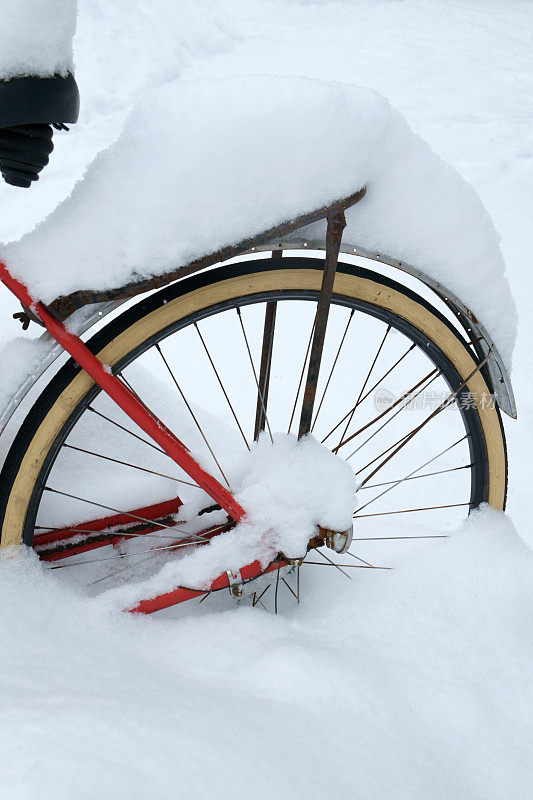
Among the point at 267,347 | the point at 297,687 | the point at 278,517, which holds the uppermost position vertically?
the point at 267,347

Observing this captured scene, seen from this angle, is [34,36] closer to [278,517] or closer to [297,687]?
[278,517]

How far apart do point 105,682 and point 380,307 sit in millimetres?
803

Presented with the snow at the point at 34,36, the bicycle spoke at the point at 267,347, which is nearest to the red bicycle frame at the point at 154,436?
the bicycle spoke at the point at 267,347

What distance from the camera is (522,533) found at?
1.73 meters

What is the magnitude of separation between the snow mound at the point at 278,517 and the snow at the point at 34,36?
762 mm

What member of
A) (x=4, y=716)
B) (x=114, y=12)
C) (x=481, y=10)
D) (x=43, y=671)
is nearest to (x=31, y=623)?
(x=43, y=671)

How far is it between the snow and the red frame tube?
0.29 metres

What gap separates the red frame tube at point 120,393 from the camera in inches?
39.0

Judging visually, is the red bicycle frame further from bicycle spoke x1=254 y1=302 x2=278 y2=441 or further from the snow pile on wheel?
bicycle spoke x1=254 y1=302 x2=278 y2=441

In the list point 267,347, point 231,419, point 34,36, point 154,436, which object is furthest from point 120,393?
point 231,419

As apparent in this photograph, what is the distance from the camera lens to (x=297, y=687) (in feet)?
3.30

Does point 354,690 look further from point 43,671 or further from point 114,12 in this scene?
point 114,12

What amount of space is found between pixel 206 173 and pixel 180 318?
0.27m

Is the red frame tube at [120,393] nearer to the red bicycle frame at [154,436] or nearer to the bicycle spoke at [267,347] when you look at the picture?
the red bicycle frame at [154,436]
